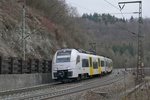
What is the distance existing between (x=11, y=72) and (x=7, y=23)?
31.3 feet

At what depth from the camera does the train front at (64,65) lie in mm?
36219

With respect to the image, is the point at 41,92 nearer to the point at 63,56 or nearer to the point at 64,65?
the point at 64,65

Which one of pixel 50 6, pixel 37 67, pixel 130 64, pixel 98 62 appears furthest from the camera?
pixel 130 64

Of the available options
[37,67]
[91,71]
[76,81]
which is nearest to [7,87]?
[37,67]

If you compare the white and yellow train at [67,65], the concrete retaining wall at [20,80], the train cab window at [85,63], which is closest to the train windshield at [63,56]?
the white and yellow train at [67,65]

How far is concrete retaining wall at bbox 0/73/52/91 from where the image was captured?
27944mm

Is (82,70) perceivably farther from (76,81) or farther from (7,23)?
(7,23)

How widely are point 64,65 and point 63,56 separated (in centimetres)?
91

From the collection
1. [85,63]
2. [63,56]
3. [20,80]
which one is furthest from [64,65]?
[20,80]

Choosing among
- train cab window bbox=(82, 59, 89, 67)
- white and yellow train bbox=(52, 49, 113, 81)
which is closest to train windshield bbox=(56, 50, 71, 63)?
white and yellow train bbox=(52, 49, 113, 81)

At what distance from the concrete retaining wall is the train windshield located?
6.46 ft

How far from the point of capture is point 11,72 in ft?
100

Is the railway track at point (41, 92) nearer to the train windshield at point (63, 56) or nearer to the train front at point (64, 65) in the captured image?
the train front at point (64, 65)

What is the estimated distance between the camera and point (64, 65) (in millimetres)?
36531
